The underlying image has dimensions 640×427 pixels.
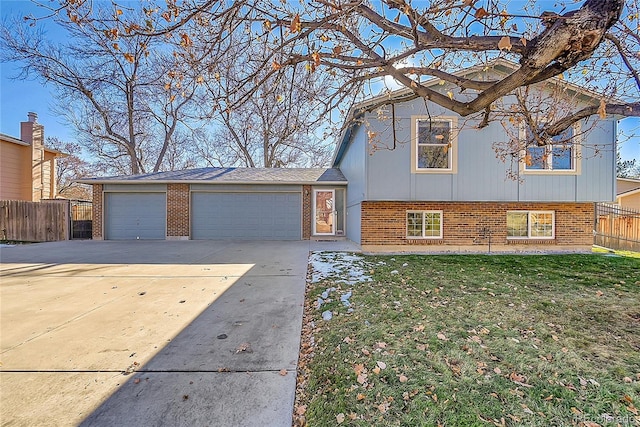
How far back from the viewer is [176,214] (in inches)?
491

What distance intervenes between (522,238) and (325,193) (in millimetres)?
7467

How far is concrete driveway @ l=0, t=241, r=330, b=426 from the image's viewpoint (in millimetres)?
2158

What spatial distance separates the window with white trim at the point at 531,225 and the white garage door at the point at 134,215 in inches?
532

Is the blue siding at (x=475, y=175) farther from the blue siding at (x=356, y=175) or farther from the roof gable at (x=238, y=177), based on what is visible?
the roof gable at (x=238, y=177)

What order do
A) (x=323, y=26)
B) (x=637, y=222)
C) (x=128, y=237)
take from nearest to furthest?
(x=323, y=26), (x=637, y=222), (x=128, y=237)

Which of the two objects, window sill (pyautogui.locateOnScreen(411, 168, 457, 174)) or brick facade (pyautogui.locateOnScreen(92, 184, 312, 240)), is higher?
window sill (pyautogui.locateOnScreen(411, 168, 457, 174))

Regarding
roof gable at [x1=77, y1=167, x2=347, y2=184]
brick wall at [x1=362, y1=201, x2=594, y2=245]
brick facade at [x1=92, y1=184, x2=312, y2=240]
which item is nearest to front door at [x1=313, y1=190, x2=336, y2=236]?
roof gable at [x1=77, y1=167, x2=347, y2=184]

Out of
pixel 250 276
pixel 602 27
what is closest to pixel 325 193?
pixel 250 276

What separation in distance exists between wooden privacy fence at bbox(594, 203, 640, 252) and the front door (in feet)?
34.8

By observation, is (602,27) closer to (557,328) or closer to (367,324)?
(557,328)

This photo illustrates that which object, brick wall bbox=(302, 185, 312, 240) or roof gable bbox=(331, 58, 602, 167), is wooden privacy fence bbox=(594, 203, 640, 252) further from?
brick wall bbox=(302, 185, 312, 240)

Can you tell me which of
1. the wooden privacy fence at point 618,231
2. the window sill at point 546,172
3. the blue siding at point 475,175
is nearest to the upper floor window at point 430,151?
the blue siding at point 475,175

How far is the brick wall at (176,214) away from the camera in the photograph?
40.9 feet

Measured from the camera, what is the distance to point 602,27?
8.21 feet
